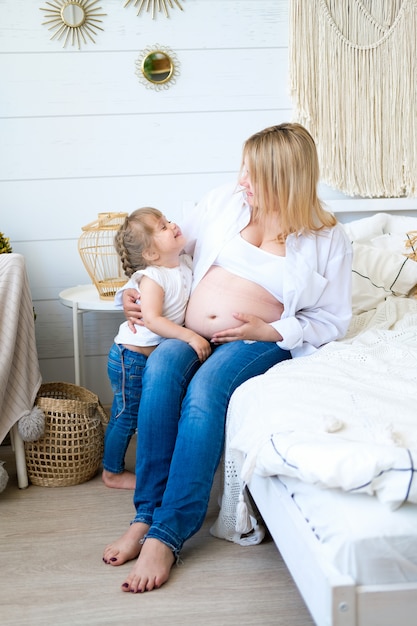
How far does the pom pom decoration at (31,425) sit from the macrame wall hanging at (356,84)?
1.41 meters

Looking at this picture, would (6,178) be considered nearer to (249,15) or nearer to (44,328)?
(44,328)

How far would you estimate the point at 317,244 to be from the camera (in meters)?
2.02

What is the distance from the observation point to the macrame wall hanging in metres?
2.81

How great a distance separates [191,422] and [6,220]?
4.72ft

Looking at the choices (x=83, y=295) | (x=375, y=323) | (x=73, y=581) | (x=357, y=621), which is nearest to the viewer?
(x=357, y=621)

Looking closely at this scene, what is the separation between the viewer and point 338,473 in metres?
1.16

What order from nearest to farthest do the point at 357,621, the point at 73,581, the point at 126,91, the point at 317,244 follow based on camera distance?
the point at 357,621, the point at 73,581, the point at 317,244, the point at 126,91

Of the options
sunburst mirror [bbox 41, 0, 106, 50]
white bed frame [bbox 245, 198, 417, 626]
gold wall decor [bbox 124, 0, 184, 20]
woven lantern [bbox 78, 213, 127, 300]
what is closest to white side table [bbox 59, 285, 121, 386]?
woven lantern [bbox 78, 213, 127, 300]

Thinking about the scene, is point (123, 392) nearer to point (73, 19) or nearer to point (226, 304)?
point (226, 304)

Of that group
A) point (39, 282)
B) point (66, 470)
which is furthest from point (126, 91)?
point (66, 470)

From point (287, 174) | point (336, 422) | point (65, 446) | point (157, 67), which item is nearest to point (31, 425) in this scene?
point (65, 446)

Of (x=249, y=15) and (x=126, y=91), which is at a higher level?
(x=249, y=15)

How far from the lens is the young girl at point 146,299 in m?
2.03

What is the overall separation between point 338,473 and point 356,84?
2.05 metres
